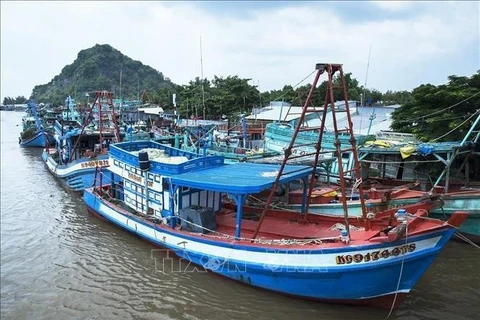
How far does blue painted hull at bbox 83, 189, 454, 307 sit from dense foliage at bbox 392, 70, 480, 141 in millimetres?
9408

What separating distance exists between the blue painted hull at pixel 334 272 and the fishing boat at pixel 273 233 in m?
0.02

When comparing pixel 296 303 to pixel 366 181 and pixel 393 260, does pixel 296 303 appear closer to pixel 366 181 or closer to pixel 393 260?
pixel 393 260

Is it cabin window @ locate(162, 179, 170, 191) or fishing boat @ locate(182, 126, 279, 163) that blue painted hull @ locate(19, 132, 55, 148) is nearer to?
fishing boat @ locate(182, 126, 279, 163)

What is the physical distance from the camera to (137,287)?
1132 cm

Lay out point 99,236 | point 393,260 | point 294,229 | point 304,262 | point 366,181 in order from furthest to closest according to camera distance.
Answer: point 366,181 < point 99,236 < point 294,229 < point 304,262 < point 393,260

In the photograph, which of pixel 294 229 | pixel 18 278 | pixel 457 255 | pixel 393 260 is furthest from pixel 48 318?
pixel 457 255

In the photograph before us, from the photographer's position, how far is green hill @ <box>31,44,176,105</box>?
143250 millimetres

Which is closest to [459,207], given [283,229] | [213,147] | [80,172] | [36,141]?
[283,229]

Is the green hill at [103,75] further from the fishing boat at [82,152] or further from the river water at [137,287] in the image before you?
the river water at [137,287]

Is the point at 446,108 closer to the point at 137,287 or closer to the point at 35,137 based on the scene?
the point at 137,287

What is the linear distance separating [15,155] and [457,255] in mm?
40720

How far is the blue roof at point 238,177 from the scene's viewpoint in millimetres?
10172

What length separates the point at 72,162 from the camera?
23859mm

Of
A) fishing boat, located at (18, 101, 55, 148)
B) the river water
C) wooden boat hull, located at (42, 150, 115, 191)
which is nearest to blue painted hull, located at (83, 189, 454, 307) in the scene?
the river water
